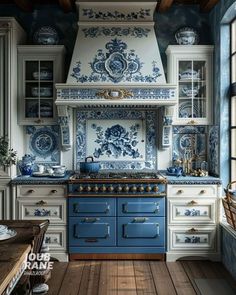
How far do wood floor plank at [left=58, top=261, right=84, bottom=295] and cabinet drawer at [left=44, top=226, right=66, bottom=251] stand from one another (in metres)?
0.22

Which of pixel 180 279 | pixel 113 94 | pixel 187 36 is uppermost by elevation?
pixel 187 36

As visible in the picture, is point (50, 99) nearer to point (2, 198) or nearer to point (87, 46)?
point (87, 46)

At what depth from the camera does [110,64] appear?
3998 mm

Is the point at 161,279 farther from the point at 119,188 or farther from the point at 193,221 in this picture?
the point at 119,188

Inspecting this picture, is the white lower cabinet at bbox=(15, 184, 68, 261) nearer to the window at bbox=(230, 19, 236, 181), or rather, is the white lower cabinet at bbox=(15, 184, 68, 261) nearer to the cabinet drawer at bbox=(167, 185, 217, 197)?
the cabinet drawer at bbox=(167, 185, 217, 197)

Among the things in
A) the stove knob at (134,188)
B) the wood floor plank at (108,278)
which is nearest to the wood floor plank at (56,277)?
the wood floor plank at (108,278)

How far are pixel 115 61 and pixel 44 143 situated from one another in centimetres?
134

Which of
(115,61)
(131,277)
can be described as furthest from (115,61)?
(131,277)

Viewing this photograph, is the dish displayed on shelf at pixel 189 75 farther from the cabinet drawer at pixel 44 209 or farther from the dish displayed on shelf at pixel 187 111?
the cabinet drawer at pixel 44 209

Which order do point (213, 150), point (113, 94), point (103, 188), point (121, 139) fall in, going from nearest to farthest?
1. point (103, 188)
2. point (113, 94)
3. point (213, 150)
4. point (121, 139)

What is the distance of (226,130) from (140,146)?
1044mm

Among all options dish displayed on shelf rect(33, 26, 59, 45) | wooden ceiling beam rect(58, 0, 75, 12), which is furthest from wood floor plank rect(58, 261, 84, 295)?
wooden ceiling beam rect(58, 0, 75, 12)

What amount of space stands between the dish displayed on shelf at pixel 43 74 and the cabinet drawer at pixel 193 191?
191 centimetres

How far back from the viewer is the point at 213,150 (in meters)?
4.23
